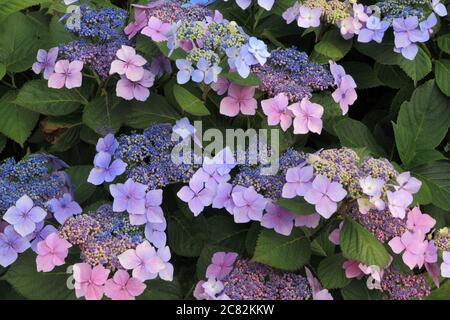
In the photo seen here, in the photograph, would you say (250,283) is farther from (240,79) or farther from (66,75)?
(66,75)

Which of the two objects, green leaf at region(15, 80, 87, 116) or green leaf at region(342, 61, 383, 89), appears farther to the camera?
green leaf at region(342, 61, 383, 89)

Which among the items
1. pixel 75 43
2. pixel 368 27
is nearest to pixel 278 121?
pixel 368 27

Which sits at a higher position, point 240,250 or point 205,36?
point 205,36

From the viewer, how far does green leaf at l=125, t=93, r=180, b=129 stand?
1.85 meters

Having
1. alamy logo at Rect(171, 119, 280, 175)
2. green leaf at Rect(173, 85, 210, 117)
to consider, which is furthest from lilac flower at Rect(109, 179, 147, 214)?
green leaf at Rect(173, 85, 210, 117)

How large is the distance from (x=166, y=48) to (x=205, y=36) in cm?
10

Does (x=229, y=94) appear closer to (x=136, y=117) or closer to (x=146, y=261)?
(x=136, y=117)

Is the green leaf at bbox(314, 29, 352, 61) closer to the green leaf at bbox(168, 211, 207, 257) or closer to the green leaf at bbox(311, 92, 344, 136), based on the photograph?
the green leaf at bbox(311, 92, 344, 136)

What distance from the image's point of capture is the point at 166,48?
1.78m

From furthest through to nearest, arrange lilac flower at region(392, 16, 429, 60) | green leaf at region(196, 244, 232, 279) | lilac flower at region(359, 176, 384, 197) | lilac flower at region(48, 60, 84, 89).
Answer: lilac flower at region(392, 16, 429, 60) < lilac flower at region(48, 60, 84, 89) < green leaf at region(196, 244, 232, 279) < lilac flower at region(359, 176, 384, 197)

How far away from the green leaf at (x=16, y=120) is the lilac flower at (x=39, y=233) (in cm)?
33

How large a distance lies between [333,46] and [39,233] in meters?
0.88

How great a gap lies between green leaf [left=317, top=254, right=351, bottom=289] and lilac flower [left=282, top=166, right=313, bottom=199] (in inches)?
8.1
